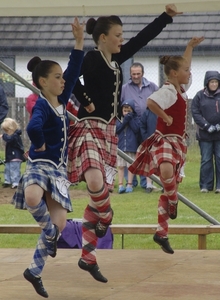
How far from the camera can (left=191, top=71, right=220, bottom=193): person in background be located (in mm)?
13406

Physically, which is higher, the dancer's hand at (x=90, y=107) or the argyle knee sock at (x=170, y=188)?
the dancer's hand at (x=90, y=107)

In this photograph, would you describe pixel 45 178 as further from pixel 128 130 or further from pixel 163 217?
pixel 128 130

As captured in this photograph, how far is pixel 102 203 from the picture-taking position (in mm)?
6145

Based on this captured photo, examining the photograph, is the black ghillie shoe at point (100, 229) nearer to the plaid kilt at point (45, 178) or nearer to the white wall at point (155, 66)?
the plaid kilt at point (45, 178)

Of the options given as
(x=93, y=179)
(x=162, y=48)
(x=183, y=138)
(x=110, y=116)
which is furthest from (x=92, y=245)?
(x=162, y=48)

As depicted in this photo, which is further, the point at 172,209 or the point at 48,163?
the point at 172,209

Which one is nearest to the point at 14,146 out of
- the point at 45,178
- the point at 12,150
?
the point at 12,150

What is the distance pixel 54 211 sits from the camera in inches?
232

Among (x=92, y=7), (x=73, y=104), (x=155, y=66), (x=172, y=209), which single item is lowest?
(x=172, y=209)

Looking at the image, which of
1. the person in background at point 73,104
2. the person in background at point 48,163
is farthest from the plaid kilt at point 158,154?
the person in background at point 73,104

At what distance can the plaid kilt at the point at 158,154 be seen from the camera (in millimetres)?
6980

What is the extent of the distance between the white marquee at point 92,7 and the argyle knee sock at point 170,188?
1.24 m

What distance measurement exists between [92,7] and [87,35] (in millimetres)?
11578

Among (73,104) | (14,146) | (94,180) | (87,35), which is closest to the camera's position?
(94,180)
